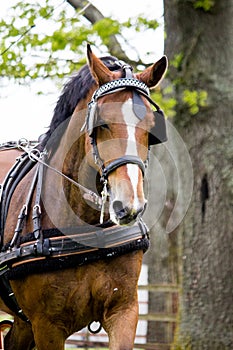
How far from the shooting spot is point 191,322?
904 cm

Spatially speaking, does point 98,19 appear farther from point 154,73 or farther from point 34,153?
point 154,73

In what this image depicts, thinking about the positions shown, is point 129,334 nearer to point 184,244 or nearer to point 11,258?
point 11,258

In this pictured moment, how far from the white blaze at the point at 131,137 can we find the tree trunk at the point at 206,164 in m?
4.53

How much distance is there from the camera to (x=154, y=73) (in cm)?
495

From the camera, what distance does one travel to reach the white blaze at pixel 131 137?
172 inches

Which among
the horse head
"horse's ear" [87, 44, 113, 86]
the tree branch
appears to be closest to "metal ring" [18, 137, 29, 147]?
the horse head

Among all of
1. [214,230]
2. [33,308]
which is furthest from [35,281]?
[214,230]

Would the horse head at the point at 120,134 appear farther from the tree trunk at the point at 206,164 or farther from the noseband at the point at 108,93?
the tree trunk at the point at 206,164

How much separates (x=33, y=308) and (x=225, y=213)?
423 centimetres

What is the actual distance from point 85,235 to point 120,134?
86 centimetres

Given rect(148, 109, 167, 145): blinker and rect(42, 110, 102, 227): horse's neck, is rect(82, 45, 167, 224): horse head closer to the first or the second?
rect(148, 109, 167, 145): blinker

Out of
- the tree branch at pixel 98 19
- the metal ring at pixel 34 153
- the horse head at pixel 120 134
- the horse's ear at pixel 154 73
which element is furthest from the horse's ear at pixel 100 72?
the tree branch at pixel 98 19

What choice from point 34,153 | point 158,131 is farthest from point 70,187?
point 34,153

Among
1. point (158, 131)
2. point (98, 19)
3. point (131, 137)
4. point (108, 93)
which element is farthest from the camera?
point (98, 19)
